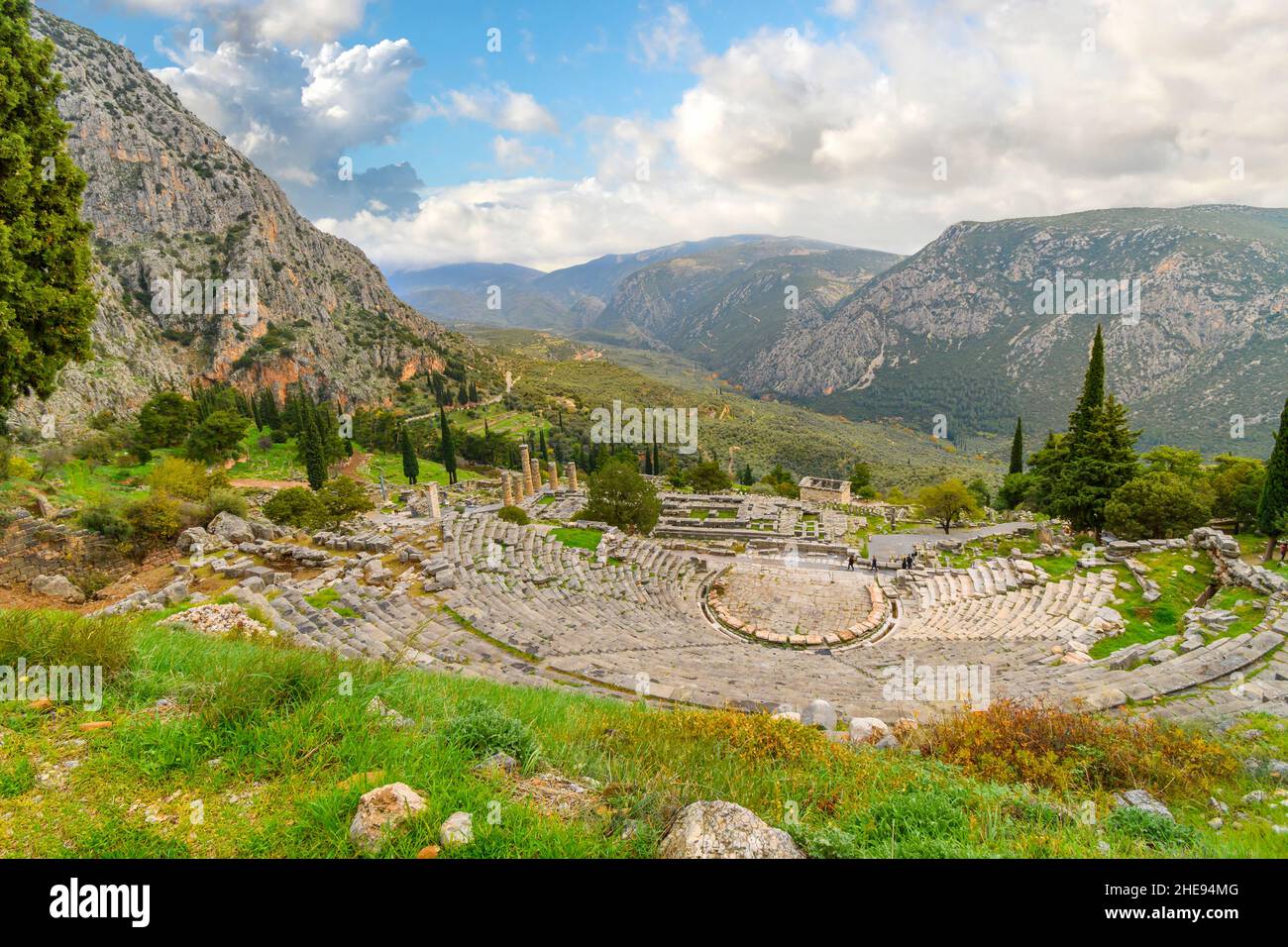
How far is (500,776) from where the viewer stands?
4324 millimetres

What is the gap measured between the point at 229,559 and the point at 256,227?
373 feet

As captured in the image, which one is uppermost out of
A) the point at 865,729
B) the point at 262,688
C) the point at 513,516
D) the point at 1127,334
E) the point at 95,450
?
the point at 1127,334

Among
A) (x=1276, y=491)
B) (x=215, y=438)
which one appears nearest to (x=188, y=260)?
(x=215, y=438)

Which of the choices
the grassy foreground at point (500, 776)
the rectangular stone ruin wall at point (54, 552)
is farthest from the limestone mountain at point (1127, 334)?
the rectangular stone ruin wall at point (54, 552)

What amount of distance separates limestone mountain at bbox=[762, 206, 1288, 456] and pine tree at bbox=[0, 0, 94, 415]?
138m

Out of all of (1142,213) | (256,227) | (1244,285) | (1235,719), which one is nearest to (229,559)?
(1235,719)

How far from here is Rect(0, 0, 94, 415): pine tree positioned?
823 centimetres

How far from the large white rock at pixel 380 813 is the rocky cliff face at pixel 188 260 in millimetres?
88953

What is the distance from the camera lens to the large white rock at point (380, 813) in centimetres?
323

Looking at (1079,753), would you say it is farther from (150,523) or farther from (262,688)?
(150,523)

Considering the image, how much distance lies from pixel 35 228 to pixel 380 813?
1134cm

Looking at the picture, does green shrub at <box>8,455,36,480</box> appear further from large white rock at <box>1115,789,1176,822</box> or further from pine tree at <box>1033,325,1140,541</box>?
pine tree at <box>1033,325,1140,541</box>

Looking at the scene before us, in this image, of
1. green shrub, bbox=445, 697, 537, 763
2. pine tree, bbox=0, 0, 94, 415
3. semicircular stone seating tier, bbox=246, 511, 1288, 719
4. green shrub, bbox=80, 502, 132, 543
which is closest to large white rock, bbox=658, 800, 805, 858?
green shrub, bbox=445, 697, 537, 763
